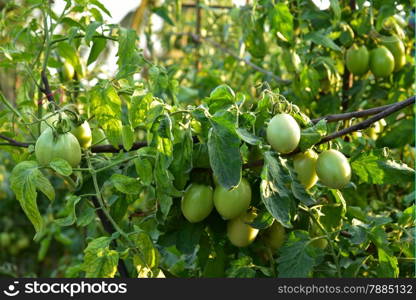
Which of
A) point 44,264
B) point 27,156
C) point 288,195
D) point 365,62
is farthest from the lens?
point 44,264

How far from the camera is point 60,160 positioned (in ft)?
3.07

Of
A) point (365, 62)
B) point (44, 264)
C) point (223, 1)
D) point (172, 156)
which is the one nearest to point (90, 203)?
point (172, 156)

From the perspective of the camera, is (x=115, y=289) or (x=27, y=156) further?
(x=27, y=156)

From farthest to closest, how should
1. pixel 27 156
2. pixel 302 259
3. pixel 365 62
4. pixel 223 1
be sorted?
pixel 223 1, pixel 365 62, pixel 27 156, pixel 302 259

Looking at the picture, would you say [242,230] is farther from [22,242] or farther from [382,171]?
[22,242]

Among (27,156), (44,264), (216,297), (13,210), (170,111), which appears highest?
(170,111)

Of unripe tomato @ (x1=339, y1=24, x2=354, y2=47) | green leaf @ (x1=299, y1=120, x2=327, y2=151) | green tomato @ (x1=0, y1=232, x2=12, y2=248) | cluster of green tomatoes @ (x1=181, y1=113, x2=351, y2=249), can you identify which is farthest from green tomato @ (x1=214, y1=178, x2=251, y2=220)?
green tomato @ (x1=0, y1=232, x2=12, y2=248)

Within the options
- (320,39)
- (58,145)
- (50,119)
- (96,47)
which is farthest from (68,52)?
(320,39)

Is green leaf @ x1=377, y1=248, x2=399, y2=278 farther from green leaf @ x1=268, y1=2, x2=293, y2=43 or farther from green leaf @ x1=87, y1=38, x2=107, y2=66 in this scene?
green leaf @ x1=87, y1=38, x2=107, y2=66

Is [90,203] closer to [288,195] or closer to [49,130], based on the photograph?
[49,130]

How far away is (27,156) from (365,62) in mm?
821

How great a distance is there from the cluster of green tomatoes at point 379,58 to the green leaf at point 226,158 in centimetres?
71

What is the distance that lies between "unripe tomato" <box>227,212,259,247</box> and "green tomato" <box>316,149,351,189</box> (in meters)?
0.14

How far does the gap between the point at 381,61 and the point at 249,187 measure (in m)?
0.66
